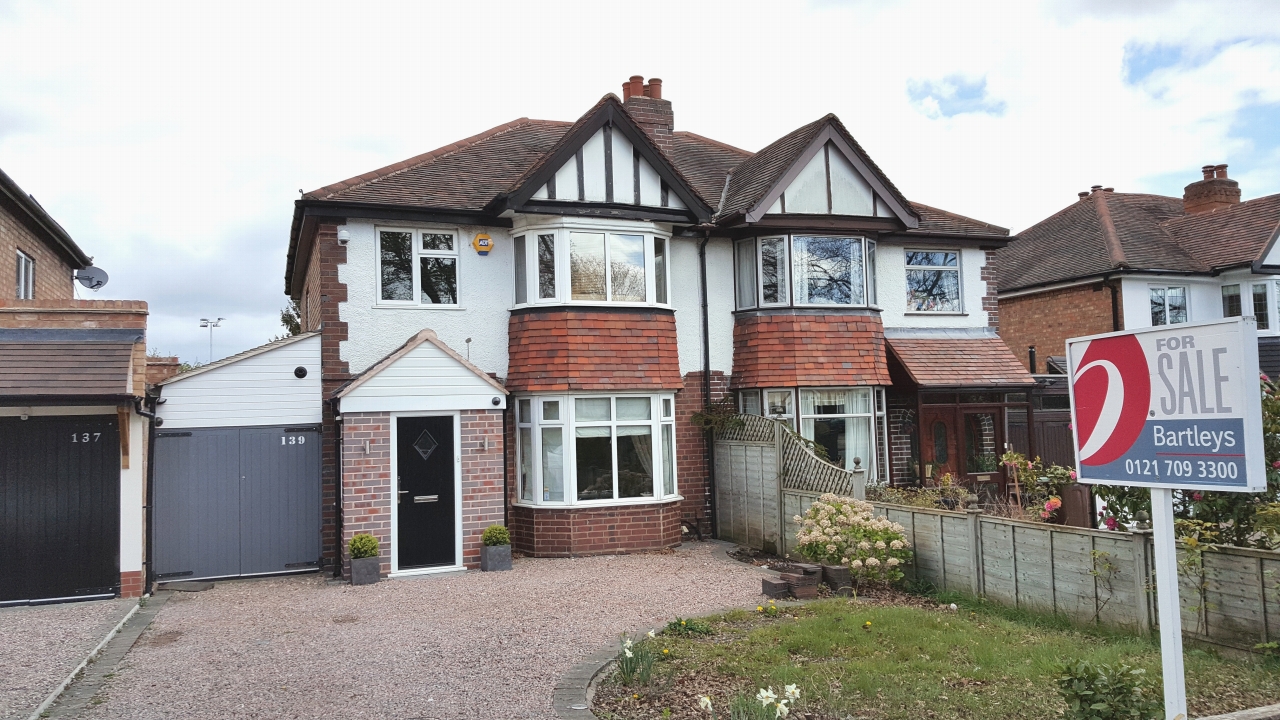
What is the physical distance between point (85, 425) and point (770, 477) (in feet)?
30.0

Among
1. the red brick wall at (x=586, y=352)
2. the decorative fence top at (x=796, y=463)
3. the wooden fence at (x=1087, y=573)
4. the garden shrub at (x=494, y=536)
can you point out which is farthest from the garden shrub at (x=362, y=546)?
the wooden fence at (x=1087, y=573)

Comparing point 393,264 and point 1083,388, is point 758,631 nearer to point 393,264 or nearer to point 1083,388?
point 1083,388

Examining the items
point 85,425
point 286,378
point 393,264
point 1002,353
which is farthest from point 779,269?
point 85,425

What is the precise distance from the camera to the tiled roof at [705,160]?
16938 mm

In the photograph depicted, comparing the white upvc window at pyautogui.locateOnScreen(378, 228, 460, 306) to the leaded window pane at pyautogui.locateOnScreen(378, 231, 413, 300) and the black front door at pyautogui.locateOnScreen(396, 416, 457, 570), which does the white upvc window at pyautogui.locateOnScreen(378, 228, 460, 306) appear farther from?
the black front door at pyautogui.locateOnScreen(396, 416, 457, 570)

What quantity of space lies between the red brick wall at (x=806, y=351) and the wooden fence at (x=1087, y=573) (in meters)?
4.36

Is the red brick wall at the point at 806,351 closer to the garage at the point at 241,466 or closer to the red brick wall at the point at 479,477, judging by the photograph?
the red brick wall at the point at 479,477

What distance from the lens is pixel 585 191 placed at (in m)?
14.0

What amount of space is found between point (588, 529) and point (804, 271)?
584 cm

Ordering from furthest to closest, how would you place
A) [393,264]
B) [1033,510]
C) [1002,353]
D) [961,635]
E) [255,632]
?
[1002,353], [393,264], [1033,510], [255,632], [961,635]

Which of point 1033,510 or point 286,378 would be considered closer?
point 1033,510

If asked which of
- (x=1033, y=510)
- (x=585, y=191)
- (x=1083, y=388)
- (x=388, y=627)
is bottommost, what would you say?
(x=388, y=627)

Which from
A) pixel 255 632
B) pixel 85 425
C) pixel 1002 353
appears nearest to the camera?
pixel 255 632

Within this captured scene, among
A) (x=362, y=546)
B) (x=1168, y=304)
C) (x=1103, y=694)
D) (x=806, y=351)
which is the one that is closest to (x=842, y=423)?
(x=806, y=351)
